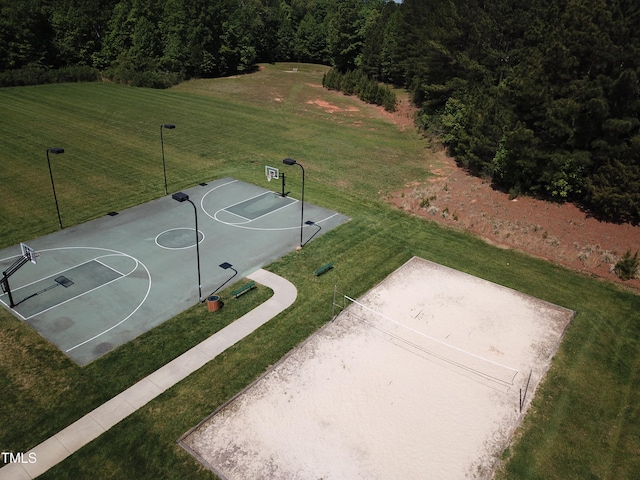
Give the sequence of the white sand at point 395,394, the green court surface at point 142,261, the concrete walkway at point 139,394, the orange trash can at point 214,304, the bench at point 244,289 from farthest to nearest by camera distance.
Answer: the bench at point 244,289, the orange trash can at point 214,304, the green court surface at point 142,261, the white sand at point 395,394, the concrete walkway at point 139,394

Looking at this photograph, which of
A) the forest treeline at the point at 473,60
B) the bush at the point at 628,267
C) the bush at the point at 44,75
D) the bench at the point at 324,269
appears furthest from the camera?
the bush at the point at 44,75

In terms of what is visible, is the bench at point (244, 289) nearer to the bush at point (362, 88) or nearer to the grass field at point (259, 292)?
the grass field at point (259, 292)

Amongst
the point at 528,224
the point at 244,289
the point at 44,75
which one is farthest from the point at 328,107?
the point at 244,289

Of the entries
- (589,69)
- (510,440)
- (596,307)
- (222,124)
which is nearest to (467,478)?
(510,440)

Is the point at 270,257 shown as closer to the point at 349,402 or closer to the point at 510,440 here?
the point at 349,402

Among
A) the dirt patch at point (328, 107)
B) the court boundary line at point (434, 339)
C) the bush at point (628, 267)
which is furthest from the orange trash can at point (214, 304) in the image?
the dirt patch at point (328, 107)

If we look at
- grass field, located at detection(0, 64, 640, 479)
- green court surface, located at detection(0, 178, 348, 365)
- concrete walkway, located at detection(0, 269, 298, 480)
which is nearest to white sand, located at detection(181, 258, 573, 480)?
grass field, located at detection(0, 64, 640, 479)

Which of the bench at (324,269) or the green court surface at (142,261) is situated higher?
the bench at (324,269)

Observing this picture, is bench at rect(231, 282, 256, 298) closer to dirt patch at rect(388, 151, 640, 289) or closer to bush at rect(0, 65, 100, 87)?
dirt patch at rect(388, 151, 640, 289)

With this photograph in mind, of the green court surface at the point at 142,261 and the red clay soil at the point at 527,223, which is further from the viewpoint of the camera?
the red clay soil at the point at 527,223
